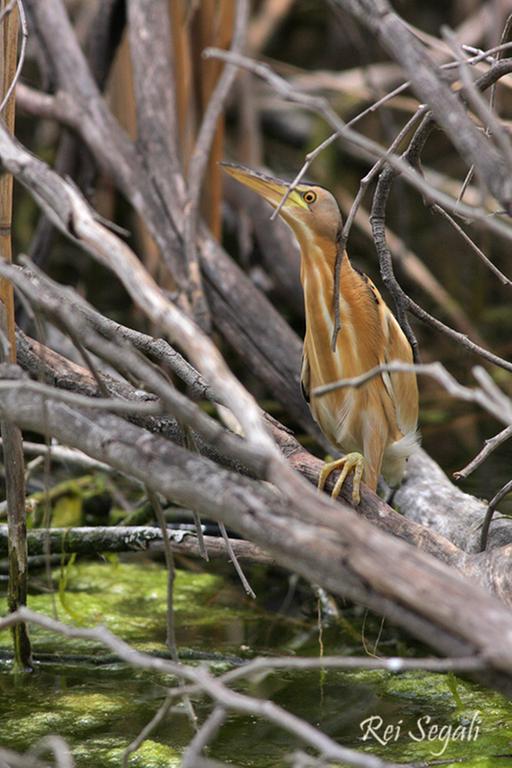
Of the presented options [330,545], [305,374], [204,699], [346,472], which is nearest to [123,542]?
[204,699]

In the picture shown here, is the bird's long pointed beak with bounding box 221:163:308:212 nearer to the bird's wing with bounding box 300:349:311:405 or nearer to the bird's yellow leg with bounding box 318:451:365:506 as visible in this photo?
the bird's wing with bounding box 300:349:311:405

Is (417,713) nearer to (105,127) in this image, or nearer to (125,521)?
(125,521)

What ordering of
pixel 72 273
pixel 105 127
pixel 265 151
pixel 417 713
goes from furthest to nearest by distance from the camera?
pixel 265 151, pixel 72 273, pixel 105 127, pixel 417 713

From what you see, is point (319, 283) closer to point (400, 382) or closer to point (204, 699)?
point (400, 382)

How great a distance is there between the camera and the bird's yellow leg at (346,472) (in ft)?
6.52

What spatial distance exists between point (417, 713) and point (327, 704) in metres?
0.18

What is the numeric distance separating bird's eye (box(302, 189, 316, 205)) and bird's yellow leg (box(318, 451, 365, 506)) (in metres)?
0.64

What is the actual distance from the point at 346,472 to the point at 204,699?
23.2 inches

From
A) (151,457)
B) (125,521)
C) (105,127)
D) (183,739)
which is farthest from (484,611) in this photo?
(105,127)

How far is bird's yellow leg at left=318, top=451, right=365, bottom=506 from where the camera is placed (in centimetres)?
199

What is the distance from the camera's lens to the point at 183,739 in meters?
2.10

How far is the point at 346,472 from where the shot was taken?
204cm

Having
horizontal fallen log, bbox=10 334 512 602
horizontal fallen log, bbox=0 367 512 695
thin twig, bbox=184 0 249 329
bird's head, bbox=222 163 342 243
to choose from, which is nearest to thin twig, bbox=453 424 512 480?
horizontal fallen log, bbox=10 334 512 602

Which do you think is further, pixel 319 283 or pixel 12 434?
pixel 319 283
